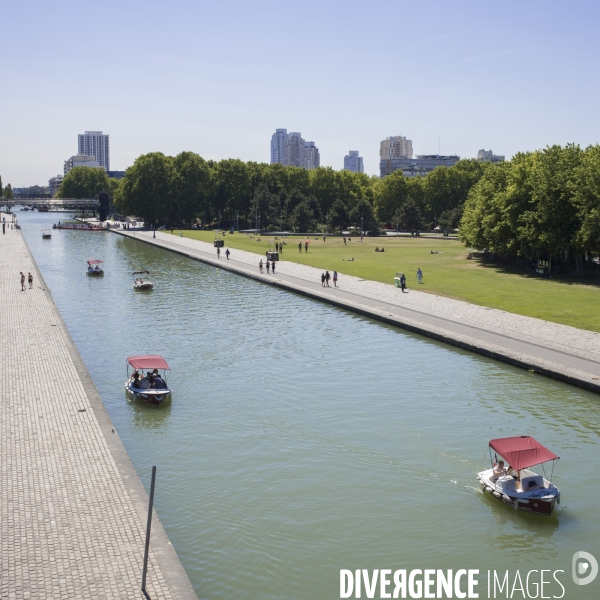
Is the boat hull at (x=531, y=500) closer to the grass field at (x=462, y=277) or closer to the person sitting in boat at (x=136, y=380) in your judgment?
the person sitting in boat at (x=136, y=380)

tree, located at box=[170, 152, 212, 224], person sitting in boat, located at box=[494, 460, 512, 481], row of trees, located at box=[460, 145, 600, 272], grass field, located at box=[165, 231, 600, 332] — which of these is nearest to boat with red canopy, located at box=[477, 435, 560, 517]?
person sitting in boat, located at box=[494, 460, 512, 481]

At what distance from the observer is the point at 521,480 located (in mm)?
18672

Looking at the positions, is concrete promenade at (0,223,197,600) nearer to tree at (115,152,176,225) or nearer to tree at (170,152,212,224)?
tree at (115,152,176,225)

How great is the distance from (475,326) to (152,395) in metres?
19.1

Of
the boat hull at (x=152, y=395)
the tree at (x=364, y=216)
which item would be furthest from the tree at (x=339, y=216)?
the boat hull at (x=152, y=395)

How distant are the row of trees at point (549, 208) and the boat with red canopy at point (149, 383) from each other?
4135 cm

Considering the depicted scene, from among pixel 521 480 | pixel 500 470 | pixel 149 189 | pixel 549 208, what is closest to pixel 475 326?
pixel 500 470

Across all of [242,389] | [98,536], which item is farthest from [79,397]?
[98,536]

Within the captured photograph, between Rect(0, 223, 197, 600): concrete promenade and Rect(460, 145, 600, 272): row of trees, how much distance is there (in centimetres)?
4459

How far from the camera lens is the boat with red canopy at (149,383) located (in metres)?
26.4

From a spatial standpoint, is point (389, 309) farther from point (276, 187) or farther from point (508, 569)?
point (276, 187)

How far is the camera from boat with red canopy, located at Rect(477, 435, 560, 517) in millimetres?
18234

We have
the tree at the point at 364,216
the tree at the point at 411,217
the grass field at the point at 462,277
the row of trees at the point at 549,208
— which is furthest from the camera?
the tree at the point at 411,217

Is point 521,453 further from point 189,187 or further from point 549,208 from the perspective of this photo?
point 189,187
